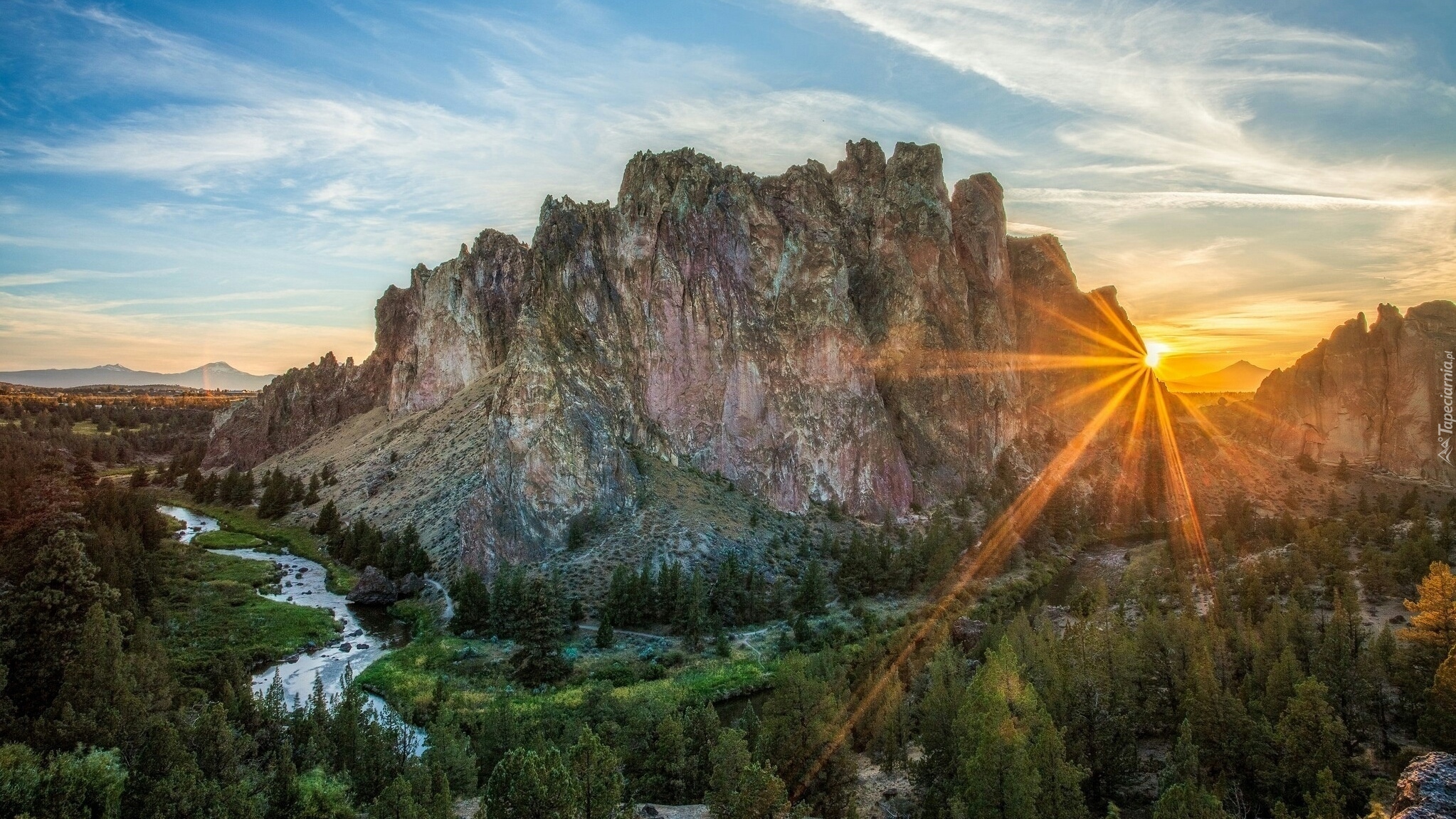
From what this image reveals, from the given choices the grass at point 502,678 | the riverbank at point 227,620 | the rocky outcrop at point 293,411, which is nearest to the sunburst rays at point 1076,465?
the grass at point 502,678

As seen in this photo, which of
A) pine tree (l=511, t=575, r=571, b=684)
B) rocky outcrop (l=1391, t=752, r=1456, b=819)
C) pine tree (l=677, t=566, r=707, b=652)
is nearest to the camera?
rocky outcrop (l=1391, t=752, r=1456, b=819)

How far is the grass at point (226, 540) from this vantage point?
8675 cm

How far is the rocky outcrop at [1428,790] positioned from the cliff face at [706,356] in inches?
2463

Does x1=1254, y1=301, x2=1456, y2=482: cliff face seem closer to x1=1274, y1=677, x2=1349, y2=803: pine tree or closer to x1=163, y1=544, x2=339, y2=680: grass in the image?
x1=1274, y1=677, x2=1349, y2=803: pine tree

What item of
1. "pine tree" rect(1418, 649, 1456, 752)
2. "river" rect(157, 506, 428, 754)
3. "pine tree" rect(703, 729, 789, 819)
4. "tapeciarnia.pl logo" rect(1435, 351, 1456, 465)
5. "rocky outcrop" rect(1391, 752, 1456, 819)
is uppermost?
"tapeciarnia.pl logo" rect(1435, 351, 1456, 465)

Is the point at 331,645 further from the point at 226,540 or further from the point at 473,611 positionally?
the point at 226,540

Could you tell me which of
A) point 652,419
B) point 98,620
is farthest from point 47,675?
point 652,419

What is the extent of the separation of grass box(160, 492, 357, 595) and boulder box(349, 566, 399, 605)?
4.40 metres

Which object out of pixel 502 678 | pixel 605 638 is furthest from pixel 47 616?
pixel 605 638

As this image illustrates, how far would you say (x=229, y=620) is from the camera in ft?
195

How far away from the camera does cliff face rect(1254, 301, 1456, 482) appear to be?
113125 mm

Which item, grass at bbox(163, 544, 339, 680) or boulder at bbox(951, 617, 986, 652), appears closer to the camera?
grass at bbox(163, 544, 339, 680)

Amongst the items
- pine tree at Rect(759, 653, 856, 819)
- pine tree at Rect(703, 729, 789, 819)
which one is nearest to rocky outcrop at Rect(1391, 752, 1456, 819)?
pine tree at Rect(703, 729, 789, 819)

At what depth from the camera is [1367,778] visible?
105 feet
